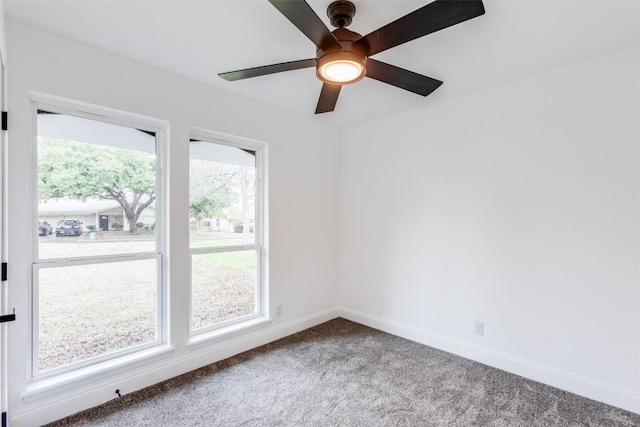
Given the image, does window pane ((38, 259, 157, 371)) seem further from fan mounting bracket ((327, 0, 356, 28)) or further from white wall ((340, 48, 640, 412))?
white wall ((340, 48, 640, 412))

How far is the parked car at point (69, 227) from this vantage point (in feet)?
7.14

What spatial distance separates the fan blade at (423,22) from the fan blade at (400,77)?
21 centimetres

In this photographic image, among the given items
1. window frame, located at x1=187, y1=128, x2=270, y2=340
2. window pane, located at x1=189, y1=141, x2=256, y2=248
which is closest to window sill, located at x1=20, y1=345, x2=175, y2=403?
window frame, located at x1=187, y1=128, x2=270, y2=340

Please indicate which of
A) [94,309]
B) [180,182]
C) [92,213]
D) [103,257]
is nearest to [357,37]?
[180,182]

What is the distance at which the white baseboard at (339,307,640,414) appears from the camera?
2217mm

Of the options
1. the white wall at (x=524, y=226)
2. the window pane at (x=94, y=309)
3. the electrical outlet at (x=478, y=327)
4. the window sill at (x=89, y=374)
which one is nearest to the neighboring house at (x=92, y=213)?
the window pane at (x=94, y=309)

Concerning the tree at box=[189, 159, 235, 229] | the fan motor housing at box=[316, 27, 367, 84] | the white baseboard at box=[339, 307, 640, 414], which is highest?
the fan motor housing at box=[316, 27, 367, 84]

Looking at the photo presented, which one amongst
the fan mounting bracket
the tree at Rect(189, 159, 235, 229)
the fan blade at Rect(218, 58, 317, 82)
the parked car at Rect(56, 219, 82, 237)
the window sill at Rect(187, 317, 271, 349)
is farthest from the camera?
the tree at Rect(189, 159, 235, 229)

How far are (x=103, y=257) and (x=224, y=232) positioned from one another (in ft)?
3.33

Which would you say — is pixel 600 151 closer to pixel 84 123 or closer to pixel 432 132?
pixel 432 132

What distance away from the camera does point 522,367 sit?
262 centimetres

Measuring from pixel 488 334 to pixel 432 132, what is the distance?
1.97 meters

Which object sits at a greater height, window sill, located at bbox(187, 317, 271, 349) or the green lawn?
the green lawn

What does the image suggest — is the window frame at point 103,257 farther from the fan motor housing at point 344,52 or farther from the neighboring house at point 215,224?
the fan motor housing at point 344,52
